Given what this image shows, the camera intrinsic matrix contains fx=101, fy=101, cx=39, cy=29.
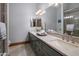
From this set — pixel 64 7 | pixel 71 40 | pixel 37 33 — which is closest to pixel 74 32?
pixel 71 40

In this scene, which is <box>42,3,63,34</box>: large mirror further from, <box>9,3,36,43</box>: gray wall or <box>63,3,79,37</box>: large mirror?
<box>9,3,36,43</box>: gray wall

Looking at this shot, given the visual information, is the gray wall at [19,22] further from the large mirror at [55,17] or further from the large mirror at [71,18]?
the large mirror at [71,18]

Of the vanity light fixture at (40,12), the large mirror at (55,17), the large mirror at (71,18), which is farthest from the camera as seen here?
the vanity light fixture at (40,12)

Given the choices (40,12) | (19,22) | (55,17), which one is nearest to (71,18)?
(55,17)

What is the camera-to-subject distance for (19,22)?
2.07m

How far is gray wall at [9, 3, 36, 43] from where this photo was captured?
2.03 m

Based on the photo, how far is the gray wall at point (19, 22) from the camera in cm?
203

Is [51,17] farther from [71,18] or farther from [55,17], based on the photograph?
[71,18]

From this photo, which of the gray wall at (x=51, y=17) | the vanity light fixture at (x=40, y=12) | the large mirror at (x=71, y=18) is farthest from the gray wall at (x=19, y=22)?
the large mirror at (x=71, y=18)

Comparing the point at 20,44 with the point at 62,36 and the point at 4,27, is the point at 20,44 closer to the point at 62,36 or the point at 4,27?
the point at 4,27

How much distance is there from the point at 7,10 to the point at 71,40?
52.8 inches

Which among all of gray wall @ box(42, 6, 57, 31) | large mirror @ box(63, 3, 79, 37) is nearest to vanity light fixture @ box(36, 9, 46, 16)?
gray wall @ box(42, 6, 57, 31)

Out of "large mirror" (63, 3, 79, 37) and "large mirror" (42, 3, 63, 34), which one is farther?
"large mirror" (42, 3, 63, 34)

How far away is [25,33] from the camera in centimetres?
215
